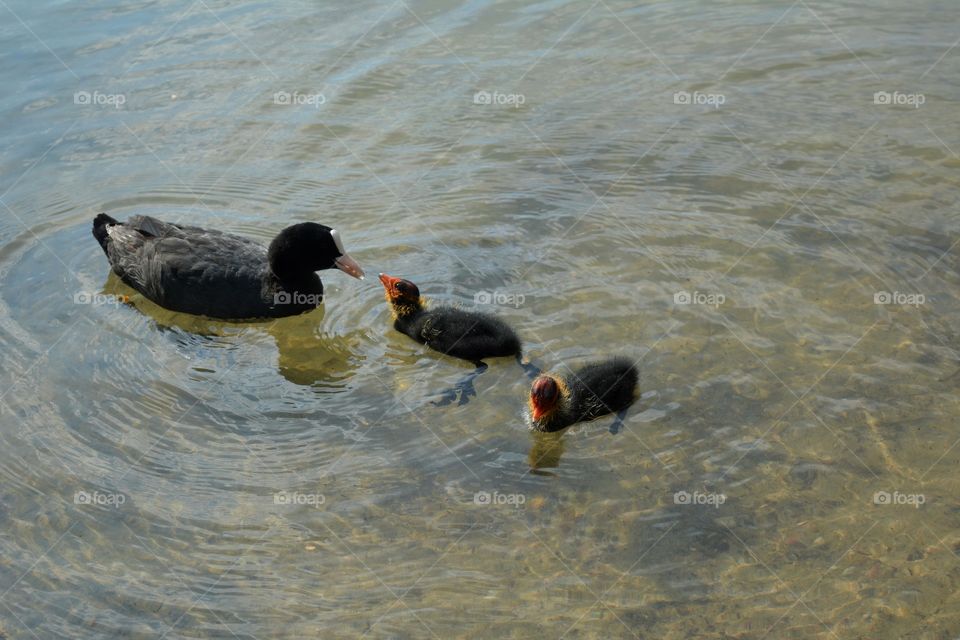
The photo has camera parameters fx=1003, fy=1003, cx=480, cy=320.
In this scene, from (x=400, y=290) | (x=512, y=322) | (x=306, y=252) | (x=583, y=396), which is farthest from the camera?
(x=306, y=252)

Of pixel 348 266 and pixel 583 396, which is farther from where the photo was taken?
pixel 348 266

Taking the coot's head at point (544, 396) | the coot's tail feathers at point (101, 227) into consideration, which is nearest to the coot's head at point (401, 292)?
the coot's head at point (544, 396)

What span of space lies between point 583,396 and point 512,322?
1138 mm

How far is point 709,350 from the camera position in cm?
660

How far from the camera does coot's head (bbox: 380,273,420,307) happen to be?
22.6 feet

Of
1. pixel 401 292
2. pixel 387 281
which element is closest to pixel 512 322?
pixel 401 292

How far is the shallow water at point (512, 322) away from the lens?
5.12 meters

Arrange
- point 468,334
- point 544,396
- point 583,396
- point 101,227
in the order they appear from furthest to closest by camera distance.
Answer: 1. point 101,227
2. point 468,334
3. point 583,396
4. point 544,396

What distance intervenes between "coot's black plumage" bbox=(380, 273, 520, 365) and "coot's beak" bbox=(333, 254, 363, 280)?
0.32 metres

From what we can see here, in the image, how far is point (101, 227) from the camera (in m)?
8.24

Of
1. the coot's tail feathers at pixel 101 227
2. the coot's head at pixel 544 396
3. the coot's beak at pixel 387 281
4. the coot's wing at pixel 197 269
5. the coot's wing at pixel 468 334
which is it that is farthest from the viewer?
the coot's tail feathers at pixel 101 227

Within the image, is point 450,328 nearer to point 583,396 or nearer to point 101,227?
point 583,396

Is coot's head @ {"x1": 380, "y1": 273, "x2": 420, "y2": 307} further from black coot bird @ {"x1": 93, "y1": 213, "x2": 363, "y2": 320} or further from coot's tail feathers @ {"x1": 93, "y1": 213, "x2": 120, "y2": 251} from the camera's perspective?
coot's tail feathers @ {"x1": 93, "y1": 213, "x2": 120, "y2": 251}

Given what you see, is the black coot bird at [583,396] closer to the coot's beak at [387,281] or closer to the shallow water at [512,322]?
the shallow water at [512,322]
